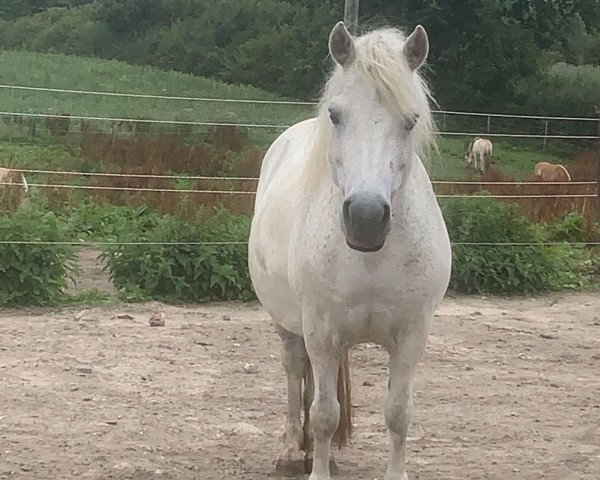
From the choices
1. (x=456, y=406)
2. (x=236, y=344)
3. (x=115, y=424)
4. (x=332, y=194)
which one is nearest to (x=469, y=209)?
(x=236, y=344)

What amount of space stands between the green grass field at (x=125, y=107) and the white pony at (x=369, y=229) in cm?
468

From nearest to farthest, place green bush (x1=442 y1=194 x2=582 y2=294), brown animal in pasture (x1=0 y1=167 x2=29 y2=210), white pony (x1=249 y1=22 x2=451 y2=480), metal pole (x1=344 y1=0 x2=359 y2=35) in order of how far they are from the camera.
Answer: white pony (x1=249 y1=22 x2=451 y2=480) < green bush (x1=442 y1=194 x2=582 y2=294) < metal pole (x1=344 y1=0 x2=359 y2=35) < brown animal in pasture (x1=0 y1=167 x2=29 y2=210)

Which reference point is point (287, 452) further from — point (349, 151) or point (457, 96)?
point (457, 96)

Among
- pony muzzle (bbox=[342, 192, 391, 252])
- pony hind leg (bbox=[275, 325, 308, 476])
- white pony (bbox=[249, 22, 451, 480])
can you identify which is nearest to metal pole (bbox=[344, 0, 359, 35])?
pony hind leg (bbox=[275, 325, 308, 476])

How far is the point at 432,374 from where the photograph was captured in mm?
5180

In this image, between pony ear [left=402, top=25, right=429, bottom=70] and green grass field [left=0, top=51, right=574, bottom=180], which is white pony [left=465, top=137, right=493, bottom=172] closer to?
green grass field [left=0, top=51, right=574, bottom=180]

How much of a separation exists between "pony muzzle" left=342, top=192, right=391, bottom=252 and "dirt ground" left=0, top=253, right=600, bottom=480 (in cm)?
137

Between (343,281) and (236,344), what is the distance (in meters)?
2.81

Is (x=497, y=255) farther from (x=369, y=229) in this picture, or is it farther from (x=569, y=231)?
(x=369, y=229)

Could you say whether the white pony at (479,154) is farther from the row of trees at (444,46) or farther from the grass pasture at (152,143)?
the row of trees at (444,46)

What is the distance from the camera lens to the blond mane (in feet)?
9.12

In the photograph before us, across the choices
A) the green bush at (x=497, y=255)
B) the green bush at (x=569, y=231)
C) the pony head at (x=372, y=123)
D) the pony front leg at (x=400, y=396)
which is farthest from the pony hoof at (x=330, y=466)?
the green bush at (x=569, y=231)

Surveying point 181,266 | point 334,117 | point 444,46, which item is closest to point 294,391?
point 334,117

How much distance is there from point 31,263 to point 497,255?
134 inches
